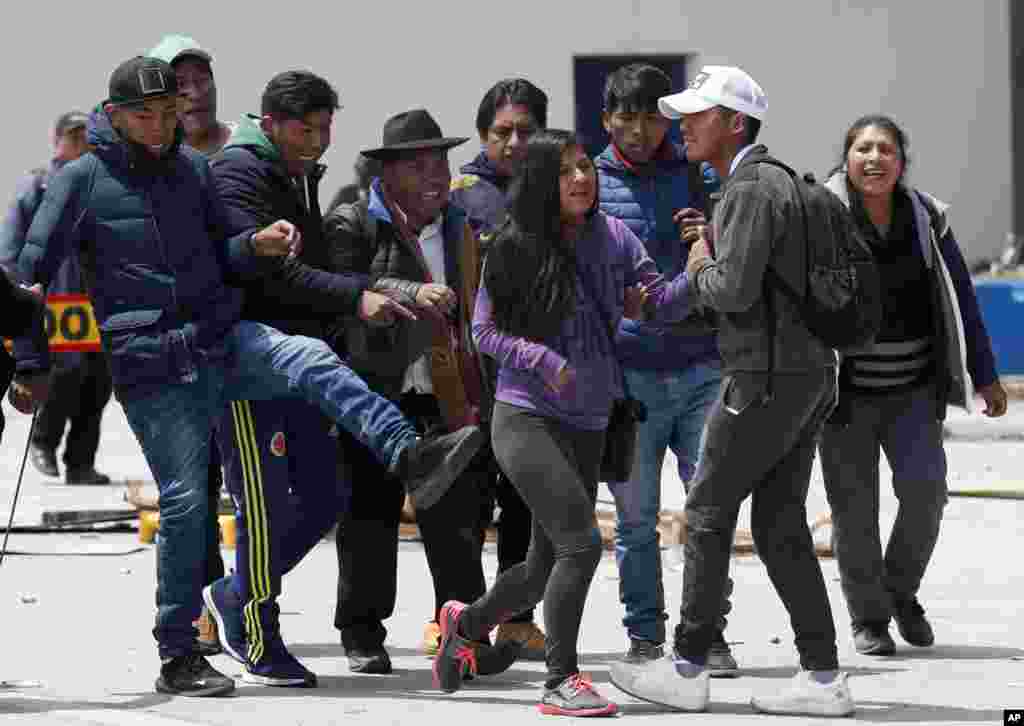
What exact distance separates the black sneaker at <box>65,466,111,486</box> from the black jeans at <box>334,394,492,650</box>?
19.0 feet

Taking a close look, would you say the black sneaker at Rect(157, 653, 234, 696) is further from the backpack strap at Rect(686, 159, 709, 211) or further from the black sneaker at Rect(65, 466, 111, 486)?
the black sneaker at Rect(65, 466, 111, 486)

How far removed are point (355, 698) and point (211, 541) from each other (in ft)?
4.35

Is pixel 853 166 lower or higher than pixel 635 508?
higher

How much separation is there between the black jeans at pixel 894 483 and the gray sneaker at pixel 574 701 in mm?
1546

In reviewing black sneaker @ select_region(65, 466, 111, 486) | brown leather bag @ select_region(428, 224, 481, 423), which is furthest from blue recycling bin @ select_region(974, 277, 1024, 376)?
brown leather bag @ select_region(428, 224, 481, 423)

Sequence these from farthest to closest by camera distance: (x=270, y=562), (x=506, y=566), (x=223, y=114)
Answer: (x=223, y=114), (x=506, y=566), (x=270, y=562)

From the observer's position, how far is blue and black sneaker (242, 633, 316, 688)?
7.50 metres

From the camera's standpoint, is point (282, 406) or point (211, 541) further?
point (211, 541)

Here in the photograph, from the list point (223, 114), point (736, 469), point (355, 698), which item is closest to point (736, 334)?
point (736, 469)

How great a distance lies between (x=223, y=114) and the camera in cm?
2170

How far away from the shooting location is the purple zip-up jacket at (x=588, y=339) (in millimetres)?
6965

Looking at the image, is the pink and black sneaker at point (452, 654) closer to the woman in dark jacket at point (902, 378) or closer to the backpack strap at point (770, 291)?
the backpack strap at point (770, 291)

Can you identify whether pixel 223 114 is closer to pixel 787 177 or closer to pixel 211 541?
pixel 211 541

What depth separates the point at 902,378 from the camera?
8266 mm
